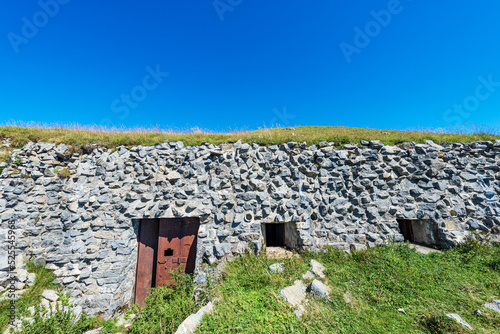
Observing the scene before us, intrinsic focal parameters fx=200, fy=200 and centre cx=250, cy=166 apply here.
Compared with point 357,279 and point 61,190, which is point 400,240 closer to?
point 357,279

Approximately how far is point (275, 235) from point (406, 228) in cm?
496

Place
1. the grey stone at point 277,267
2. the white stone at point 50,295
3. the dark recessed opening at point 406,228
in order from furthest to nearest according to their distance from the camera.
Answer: the dark recessed opening at point 406,228 → the white stone at point 50,295 → the grey stone at point 277,267

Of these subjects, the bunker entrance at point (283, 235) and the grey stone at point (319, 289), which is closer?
the grey stone at point (319, 289)

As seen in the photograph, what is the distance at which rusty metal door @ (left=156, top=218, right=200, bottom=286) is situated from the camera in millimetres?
6859

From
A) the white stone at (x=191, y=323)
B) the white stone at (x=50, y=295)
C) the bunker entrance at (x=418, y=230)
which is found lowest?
the white stone at (x=50, y=295)

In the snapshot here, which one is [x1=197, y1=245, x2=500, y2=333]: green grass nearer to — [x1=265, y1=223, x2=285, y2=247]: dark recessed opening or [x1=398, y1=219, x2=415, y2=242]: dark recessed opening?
[x1=398, y1=219, x2=415, y2=242]: dark recessed opening

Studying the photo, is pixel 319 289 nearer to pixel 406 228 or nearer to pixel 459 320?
pixel 459 320

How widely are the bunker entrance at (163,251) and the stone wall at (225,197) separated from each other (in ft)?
1.17

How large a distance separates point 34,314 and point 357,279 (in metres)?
8.55

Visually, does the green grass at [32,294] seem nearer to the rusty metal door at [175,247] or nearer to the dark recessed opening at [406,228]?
the rusty metal door at [175,247]

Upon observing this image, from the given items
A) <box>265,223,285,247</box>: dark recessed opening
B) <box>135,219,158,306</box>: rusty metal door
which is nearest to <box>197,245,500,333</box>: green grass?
<box>265,223,285,247</box>: dark recessed opening

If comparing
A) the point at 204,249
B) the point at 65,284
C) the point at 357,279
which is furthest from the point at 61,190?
the point at 357,279

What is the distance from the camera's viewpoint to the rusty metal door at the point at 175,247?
6859 mm

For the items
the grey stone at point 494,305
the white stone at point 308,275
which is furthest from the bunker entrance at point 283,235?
the grey stone at point 494,305
